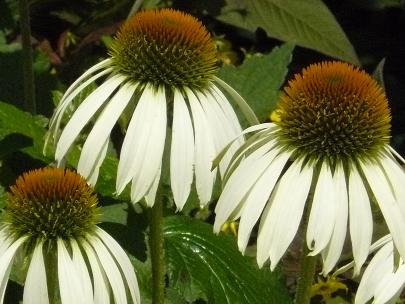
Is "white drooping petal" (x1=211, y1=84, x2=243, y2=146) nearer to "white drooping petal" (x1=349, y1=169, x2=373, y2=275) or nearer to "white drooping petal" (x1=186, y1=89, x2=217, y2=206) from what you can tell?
"white drooping petal" (x1=186, y1=89, x2=217, y2=206)

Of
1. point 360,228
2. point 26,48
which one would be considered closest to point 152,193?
point 360,228

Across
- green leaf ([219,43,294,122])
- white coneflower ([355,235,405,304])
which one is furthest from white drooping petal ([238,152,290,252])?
green leaf ([219,43,294,122])

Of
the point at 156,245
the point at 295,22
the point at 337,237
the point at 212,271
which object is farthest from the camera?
the point at 295,22

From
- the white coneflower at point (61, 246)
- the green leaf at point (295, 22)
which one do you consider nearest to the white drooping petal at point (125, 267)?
the white coneflower at point (61, 246)

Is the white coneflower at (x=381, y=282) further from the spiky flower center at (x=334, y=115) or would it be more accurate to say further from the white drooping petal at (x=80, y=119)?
the white drooping petal at (x=80, y=119)

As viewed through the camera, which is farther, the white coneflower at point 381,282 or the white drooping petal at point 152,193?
the white coneflower at point 381,282

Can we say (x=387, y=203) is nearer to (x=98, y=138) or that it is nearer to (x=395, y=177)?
(x=395, y=177)
